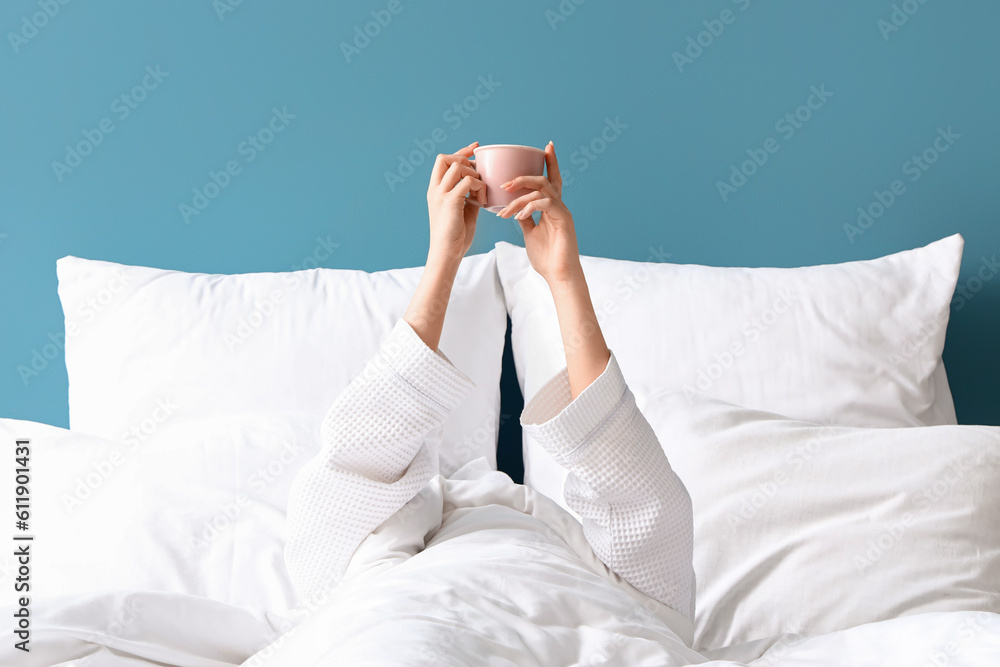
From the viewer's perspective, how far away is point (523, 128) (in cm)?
173

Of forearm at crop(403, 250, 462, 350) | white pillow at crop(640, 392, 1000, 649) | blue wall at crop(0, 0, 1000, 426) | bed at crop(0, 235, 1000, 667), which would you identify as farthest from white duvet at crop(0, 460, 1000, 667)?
→ blue wall at crop(0, 0, 1000, 426)

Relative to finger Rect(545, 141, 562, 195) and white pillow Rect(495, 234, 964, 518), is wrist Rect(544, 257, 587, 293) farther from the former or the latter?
white pillow Rect(495, 234, 964, 518)

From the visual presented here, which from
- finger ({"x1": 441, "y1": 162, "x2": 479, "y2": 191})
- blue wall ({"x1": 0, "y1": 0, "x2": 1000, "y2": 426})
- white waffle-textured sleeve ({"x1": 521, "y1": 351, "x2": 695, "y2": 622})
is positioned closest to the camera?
white waffle-textured sleeve ({"x1": 521, "y1": 351, "x2": 695, "y2": 622})

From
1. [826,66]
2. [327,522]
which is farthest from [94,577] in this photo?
[826,66]

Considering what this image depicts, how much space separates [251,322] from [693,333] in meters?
0.81

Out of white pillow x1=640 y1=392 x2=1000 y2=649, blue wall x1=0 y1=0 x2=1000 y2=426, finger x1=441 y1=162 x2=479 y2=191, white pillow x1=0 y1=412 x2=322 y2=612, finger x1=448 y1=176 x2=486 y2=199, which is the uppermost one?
blue wall x1=0 y1=0 x2=1000 y2=426

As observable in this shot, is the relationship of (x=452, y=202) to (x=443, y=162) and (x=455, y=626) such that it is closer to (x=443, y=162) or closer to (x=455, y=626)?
(x=443, y=162)

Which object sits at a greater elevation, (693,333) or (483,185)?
(483,185)

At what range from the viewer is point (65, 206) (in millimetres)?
1705

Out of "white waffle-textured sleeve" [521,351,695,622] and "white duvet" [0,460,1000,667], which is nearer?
"white duvet" [0,460,1000,667]

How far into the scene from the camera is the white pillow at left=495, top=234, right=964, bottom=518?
1396mm

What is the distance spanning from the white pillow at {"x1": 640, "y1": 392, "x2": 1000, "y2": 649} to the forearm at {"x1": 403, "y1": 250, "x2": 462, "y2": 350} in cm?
45

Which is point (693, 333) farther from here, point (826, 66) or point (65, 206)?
point (65, 206)

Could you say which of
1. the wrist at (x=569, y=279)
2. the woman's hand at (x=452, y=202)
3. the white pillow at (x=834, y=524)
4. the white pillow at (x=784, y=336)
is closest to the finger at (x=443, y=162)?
the woman's hand at (x=452, y=202)
